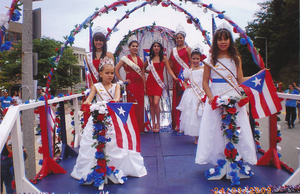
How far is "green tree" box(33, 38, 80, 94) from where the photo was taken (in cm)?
2627

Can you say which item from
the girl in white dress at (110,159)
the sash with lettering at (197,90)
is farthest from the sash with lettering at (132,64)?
the girl in white dress at (110,159)

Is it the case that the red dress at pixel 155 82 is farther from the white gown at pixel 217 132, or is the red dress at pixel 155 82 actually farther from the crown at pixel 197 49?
the white gown at pixel 217 132

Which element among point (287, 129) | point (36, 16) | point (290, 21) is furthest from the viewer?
point (290, 21)

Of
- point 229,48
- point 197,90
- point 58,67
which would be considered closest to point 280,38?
point 58,67

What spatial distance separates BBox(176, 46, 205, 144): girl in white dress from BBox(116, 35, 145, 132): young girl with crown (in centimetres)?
122

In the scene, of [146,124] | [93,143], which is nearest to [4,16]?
[93,143]

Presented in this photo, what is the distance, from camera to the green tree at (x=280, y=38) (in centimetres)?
2583

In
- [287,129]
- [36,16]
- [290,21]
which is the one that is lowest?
[287,129]

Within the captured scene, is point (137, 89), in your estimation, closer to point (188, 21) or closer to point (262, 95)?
point (188, 21)

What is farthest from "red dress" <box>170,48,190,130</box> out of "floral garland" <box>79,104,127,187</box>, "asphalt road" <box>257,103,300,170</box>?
"floral garland" <box>79,104,127,187</box>

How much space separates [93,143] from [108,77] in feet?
3.07

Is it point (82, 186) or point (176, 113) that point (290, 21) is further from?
point (82, 186)

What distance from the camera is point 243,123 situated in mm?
2947

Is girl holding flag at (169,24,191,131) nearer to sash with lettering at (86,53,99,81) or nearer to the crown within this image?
the crown
